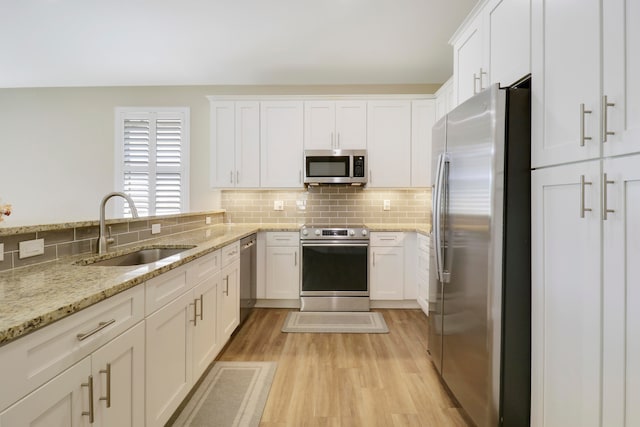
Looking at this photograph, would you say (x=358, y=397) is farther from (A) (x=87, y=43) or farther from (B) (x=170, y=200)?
(A) (x=87, y=43)

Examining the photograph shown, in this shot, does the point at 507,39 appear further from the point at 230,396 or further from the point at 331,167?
the point at 230,396

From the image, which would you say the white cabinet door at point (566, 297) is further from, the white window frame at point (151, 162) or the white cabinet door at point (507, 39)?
the white window frame at point (151, 162)

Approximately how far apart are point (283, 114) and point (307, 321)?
2.40 meters

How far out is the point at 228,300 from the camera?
2.58 m

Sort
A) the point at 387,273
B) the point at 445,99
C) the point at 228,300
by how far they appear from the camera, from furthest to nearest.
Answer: the point at 387,273, the point at 445,99, the point at 228,300

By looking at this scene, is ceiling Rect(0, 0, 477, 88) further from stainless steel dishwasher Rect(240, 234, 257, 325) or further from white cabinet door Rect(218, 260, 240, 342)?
white cabinet door Rect(218, 260, 240, 342)

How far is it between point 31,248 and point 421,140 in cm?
362

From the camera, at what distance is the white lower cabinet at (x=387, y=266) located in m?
3.57

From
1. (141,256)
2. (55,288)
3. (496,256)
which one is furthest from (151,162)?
(496,256)

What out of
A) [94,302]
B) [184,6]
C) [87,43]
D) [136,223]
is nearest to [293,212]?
[136,223]

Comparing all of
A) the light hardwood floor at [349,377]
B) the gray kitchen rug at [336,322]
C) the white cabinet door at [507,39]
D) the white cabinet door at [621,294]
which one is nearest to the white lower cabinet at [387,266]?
the gray kitchen rug at [336,322]

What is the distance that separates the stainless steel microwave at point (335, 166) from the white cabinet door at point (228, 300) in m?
1.45

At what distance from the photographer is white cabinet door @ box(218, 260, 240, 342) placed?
2.39m

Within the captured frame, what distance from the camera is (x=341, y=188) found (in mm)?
4160
